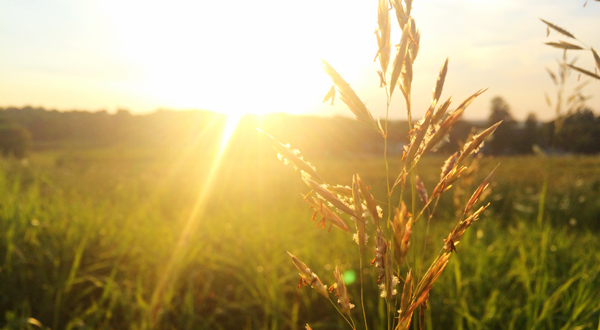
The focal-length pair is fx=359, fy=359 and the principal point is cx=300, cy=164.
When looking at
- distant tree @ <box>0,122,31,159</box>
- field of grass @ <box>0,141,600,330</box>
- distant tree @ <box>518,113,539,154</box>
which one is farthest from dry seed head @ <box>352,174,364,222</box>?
distant tree @ <box>0,122,31,159</box>

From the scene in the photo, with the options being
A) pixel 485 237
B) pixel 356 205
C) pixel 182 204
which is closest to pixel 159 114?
pixel 182 204

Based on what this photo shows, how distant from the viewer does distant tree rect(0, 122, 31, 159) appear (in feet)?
75.3

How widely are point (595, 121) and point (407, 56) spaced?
169cm

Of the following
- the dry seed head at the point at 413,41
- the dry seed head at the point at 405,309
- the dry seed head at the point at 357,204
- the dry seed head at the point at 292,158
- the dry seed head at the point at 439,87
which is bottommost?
the dry seed head at the point at 405,309

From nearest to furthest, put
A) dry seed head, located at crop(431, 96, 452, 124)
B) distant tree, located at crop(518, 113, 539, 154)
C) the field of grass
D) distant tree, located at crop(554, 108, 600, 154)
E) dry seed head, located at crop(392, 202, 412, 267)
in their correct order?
dry seed head, located at crop(392, 202, 412, 267) < dry seed head, located at crop(431, 96, 452, 124) < distant tree, located at crop(554, 108, 600, 154) < the field of grass < distant tree, located at crop(518, 113, 539, 154)

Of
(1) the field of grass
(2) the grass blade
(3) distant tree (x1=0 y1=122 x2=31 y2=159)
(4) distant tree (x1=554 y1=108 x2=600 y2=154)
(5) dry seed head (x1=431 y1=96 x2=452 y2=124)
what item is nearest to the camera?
(5) dry seed head (x1=431 y1=96 x2=452 y2=124)

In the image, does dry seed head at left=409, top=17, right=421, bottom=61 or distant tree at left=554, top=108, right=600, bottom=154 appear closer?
dry seed head at left=409, top=17, right=421, bottom=61

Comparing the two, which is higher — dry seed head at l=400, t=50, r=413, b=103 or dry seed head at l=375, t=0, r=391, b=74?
dry seed head at l=375, t=0, r=391, b=74

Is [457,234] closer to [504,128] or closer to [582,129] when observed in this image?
[582,129]

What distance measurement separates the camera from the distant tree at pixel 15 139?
75.3ft

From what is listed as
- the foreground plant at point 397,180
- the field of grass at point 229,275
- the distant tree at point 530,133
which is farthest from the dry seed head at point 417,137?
the distant tree at point 530,133

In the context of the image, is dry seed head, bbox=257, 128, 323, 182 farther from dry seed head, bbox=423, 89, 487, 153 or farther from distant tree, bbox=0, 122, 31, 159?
distant tree, bbox=0, 122, 31, 159

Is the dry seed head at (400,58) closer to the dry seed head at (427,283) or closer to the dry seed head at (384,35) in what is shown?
the dry seed head at (384,35)

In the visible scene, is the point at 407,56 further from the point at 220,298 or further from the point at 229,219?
the point at 229,219
